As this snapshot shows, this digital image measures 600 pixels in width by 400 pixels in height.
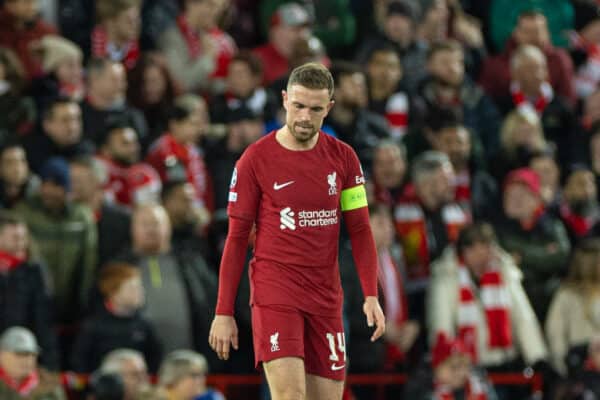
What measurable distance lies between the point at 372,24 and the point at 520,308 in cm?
451

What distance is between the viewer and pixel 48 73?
48.2 ft

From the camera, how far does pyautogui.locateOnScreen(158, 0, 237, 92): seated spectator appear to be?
1592cm

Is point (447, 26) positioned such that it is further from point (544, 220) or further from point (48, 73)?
point (48, 73)

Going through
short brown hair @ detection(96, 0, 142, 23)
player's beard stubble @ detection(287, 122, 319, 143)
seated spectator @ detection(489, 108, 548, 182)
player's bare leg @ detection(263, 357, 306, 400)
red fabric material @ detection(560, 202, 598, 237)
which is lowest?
player's bare leg @ detection(263, 357, 306, 400)

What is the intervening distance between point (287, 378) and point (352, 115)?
6.97 meters

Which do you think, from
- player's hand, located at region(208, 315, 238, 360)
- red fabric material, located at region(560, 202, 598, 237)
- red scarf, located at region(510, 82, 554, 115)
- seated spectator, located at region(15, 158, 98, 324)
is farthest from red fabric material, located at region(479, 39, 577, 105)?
player's hand, located at region(208, 315, 238, 360)

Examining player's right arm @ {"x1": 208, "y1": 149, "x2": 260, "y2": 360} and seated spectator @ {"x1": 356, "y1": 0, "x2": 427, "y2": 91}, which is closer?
player's right arm @ {"x1": 208, "y1": 149, "x2": 260, "y2": 360}

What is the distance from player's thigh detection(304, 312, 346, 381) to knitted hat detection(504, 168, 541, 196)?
22.5ft

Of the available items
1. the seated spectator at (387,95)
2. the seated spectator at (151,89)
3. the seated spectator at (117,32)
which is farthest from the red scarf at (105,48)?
the seated spectator at (387,95)

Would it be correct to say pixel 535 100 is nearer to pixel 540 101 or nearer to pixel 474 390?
pixel 540 101

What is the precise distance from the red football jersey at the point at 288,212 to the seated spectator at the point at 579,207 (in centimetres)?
778

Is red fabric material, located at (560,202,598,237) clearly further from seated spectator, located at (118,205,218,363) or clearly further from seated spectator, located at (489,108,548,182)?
seated spectator, located at (118,205,218,363)

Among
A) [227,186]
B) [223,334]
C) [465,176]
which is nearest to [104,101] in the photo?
[227,186]

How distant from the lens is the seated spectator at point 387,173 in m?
15.0
